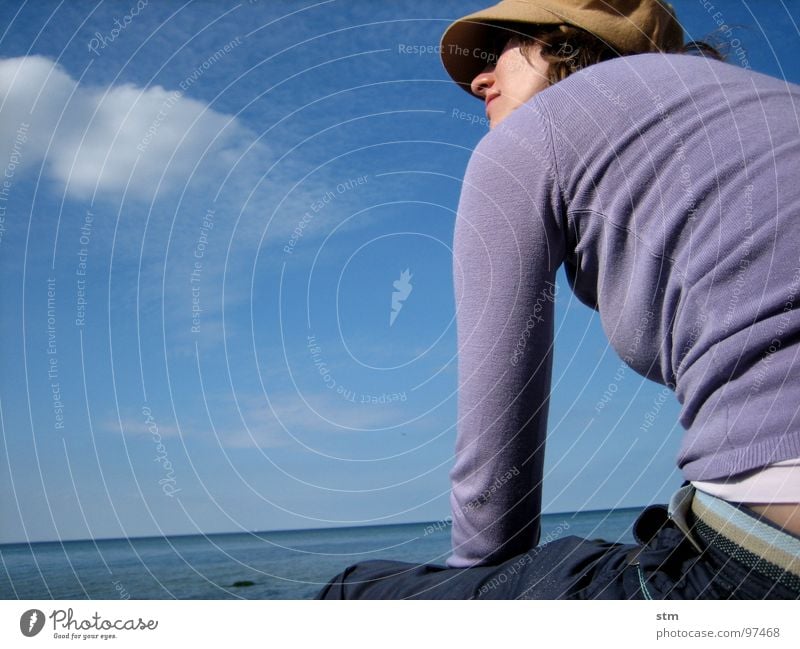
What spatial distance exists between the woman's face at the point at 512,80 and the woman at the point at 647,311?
0.25m

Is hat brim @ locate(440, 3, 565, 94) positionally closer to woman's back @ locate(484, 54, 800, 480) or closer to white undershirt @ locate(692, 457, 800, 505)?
woman's back @ locate(484, 54, 800, 480)

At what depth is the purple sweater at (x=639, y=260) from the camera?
772mm

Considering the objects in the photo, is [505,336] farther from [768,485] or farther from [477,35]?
[477,35]

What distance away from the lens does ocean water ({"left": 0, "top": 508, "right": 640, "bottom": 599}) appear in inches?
52.1

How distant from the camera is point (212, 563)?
11797 mm

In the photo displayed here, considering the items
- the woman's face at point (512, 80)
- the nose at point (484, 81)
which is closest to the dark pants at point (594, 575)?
the woman's face at point (512, 80)

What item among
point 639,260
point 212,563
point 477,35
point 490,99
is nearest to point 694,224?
point 639,260

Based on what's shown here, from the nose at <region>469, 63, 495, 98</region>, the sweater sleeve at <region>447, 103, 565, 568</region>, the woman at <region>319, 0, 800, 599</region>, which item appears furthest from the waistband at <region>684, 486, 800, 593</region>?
the nose at <region>469, 63, 495, 98</region>

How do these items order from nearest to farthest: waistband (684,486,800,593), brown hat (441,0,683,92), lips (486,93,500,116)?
waistband (684,486,800,593), brown hat (441,0,683,92), lips (486,93,500,116)

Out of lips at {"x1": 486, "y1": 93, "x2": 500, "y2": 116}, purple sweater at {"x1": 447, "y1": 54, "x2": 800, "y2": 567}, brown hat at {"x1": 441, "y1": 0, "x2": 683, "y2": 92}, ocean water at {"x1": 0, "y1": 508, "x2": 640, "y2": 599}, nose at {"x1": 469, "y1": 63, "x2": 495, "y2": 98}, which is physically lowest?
ocean water at {"x1": 0, "y1": 508, "x2": 640, "y2": 599}

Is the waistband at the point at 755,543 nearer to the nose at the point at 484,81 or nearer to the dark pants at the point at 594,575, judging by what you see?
the dark pants at the point at 594,575

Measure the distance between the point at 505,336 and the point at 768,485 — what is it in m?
0.33
